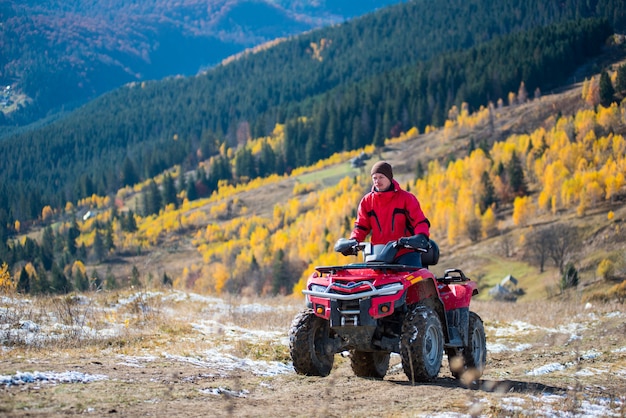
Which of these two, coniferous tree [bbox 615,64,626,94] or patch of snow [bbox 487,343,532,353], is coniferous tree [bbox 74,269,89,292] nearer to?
patch of snow [bbox 487,343,532,353]

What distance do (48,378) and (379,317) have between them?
15.2 feet

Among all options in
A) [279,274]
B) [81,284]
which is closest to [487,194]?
[279,274]

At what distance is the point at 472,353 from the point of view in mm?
12141

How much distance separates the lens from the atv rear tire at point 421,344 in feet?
32.3

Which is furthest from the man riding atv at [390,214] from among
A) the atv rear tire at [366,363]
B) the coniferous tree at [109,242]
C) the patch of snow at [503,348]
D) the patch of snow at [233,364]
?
the coniferous tree at [109,242]

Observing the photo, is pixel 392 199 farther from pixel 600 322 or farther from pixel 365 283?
pixel 600 322

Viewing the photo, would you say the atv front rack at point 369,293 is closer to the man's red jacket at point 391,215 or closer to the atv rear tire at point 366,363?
the man's red jacket at point 391,215

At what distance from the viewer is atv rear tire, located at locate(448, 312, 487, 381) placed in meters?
11.8

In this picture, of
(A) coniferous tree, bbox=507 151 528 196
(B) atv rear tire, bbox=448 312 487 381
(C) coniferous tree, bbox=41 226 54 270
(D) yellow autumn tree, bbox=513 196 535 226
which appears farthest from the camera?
(C) coniferous tree, bbox=41 226 54 270

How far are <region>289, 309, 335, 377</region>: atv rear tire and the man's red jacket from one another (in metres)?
1.76

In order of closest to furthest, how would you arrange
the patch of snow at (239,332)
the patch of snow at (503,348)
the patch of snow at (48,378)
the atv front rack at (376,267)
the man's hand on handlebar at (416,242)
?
1. the patch of snow at (48,378)
2. the atv front rack at (376,267)
3. the man's hand on handlebar at (416,242)
4. the patch of snow at (239,332)
5. the patch of snow at (503,348)

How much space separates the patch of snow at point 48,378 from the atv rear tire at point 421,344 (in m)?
4.36

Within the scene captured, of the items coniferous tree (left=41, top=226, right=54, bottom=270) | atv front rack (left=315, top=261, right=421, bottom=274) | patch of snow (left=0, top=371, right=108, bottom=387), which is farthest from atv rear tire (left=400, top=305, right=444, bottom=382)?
coniferous tree (left=41, top=226, right=54, bottom=270)

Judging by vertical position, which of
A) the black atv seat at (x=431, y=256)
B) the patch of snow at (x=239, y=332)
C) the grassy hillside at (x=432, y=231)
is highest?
the grassy hillside at (x=432, y=231)
